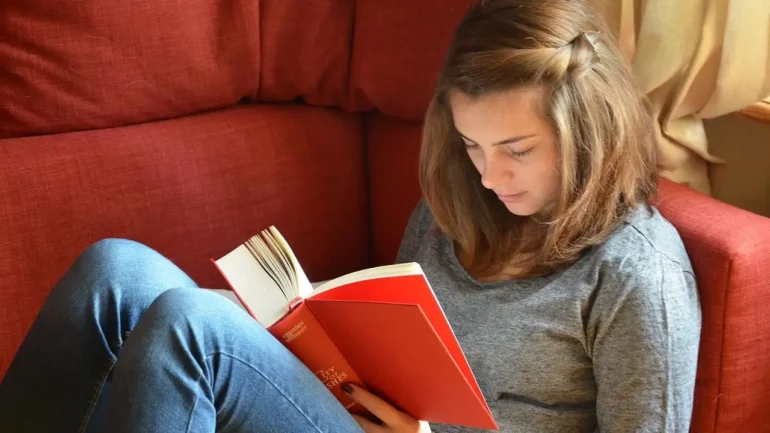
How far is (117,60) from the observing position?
1250mm

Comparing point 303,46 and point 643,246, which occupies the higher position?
point 303,46

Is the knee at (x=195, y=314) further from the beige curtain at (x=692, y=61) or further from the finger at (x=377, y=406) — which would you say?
the beige curtain at (x=692, y=61)

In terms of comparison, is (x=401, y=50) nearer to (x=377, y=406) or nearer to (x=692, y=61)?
(x=692, y=61)

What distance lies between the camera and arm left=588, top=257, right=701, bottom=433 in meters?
0.86

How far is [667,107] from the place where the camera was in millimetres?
1194

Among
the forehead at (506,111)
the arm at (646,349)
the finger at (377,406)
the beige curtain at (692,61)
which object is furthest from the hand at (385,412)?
the beige curtain at (692,61)

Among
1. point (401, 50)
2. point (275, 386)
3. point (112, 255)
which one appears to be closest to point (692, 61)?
point (401, 50)

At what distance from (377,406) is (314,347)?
108 mm

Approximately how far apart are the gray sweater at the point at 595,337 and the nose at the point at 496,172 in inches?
5.4

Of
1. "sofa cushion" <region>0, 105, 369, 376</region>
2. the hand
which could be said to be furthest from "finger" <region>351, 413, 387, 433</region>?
"sofa cushion" <region>0, 105, 369, 376</region>

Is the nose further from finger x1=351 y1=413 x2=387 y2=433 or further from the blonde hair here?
finger x1=351 y1=413 x2=387 y2=433

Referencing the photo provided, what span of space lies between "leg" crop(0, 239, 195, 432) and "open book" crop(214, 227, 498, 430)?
0.14 m

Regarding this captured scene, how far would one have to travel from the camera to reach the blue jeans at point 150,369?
83cm

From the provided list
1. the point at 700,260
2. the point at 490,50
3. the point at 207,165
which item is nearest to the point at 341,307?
the point at 490,50
